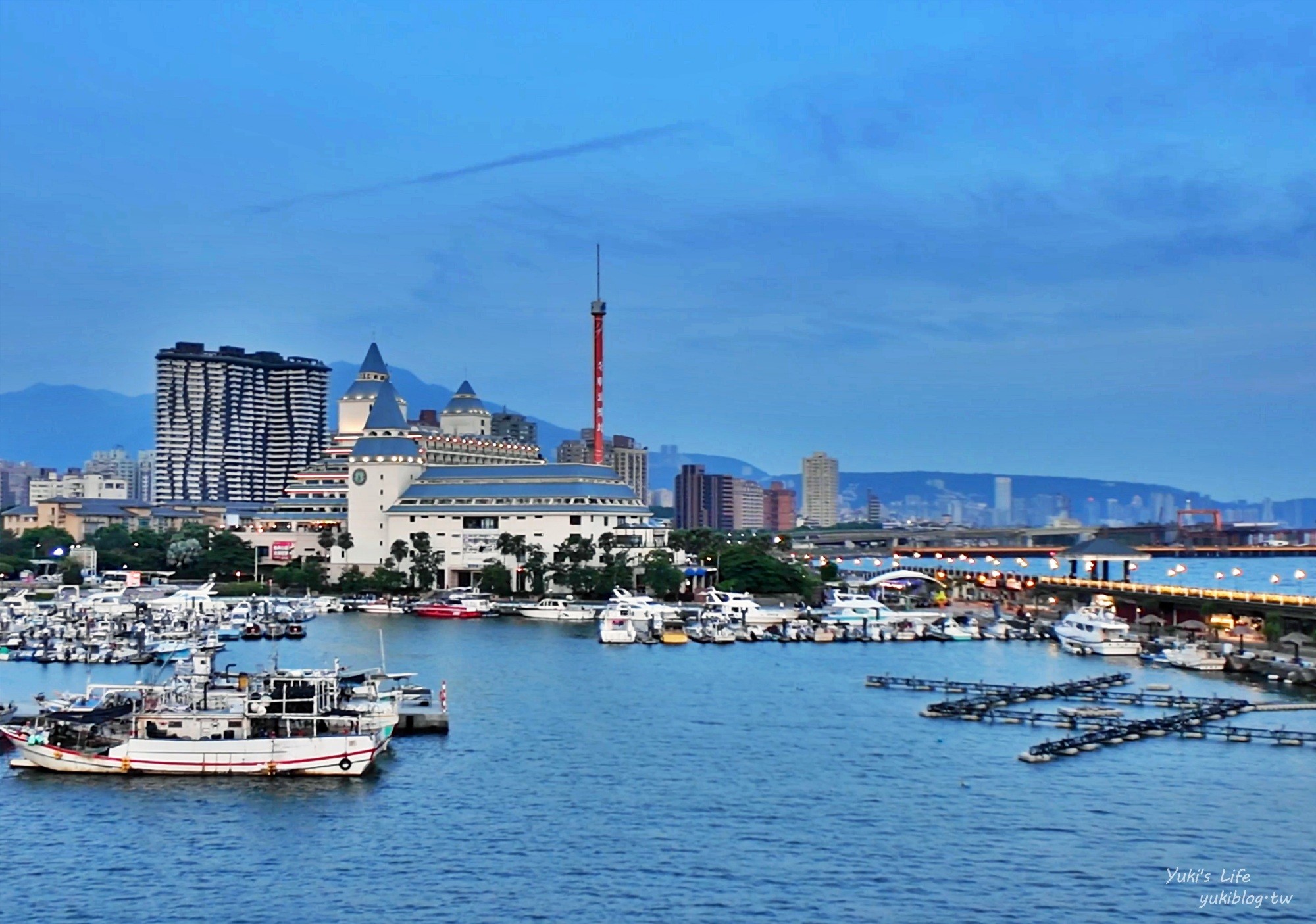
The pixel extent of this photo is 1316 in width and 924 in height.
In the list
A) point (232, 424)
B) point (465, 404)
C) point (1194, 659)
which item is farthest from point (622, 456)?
point (1194, 659)

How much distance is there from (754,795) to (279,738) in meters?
7.95

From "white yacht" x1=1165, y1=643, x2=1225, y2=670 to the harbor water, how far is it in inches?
368

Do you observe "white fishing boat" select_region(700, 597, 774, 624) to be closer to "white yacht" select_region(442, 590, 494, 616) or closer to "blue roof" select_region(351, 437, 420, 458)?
"white yacht" select_region(442, 590, 494, 616)

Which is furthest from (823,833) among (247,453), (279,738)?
(247,453)

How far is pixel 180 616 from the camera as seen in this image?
5138cm

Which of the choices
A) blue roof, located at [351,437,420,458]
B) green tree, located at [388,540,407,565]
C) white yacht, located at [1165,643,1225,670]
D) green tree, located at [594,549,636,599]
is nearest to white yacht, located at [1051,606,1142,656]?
white yacht, located at [1165,643,1225,670]

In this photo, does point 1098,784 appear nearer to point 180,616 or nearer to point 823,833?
point 823,833

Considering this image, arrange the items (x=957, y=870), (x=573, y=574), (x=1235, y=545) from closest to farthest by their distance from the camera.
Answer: (x=957, y=870) < (x=573, y=574) < (x=1235, y=545)

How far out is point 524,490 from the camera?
69562 mm

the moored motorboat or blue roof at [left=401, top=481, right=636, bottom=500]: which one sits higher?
blue roof at [left=401, top=481, right=636, bottom=500]

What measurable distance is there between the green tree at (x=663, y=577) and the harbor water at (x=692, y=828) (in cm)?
2936

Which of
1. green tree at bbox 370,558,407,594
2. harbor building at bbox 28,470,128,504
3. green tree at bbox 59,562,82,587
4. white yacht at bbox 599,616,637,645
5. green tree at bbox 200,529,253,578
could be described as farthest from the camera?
harbor building at bbox 28,470,128,504

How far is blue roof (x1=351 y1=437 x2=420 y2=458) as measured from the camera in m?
72.8

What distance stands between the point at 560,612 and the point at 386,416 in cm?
2233
